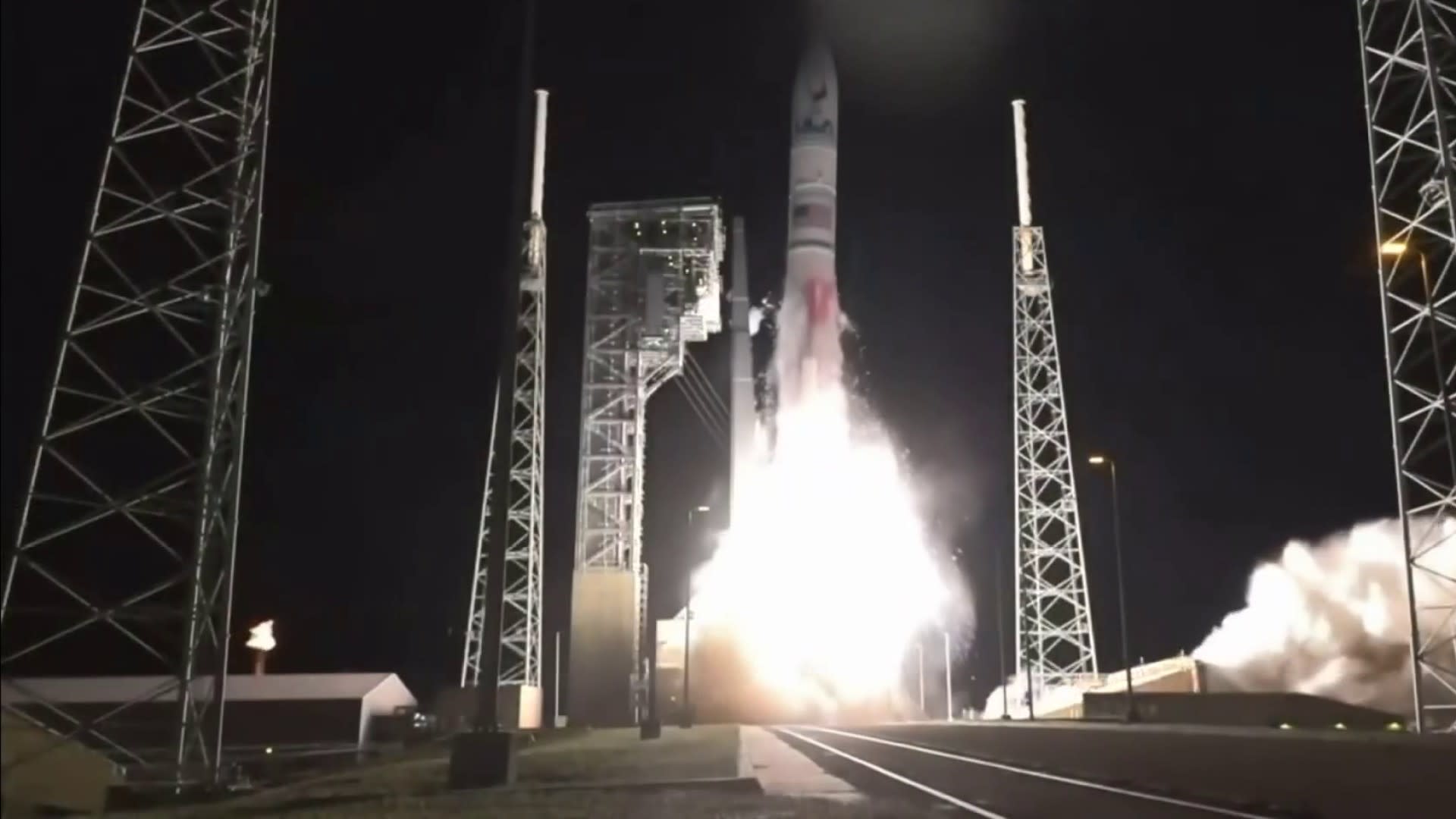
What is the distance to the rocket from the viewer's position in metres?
59.6

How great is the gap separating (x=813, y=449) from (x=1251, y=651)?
21.5m

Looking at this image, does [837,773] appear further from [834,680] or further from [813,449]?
[834,680]

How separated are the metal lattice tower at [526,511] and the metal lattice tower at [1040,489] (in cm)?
1882

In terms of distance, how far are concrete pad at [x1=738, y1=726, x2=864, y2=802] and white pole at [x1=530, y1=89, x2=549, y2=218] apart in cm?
2893

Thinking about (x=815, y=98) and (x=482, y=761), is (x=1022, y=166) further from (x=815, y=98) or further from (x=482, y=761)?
(x=482, y=761)

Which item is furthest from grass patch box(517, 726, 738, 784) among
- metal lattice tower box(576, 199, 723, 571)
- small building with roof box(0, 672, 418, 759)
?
metal lattice tower box(576, 199, 723, 571)

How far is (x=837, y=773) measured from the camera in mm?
21562

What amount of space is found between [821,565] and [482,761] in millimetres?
47883

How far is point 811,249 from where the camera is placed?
59906mm

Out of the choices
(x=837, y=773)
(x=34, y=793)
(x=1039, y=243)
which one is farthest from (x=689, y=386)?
(x=34, y=793)

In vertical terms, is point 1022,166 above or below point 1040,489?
above

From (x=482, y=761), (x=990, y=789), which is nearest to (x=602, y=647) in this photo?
(x=990, y=789)

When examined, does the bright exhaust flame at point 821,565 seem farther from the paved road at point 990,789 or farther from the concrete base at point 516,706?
the paved road at point 990,789

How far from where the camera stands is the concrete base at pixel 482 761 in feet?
53.0
